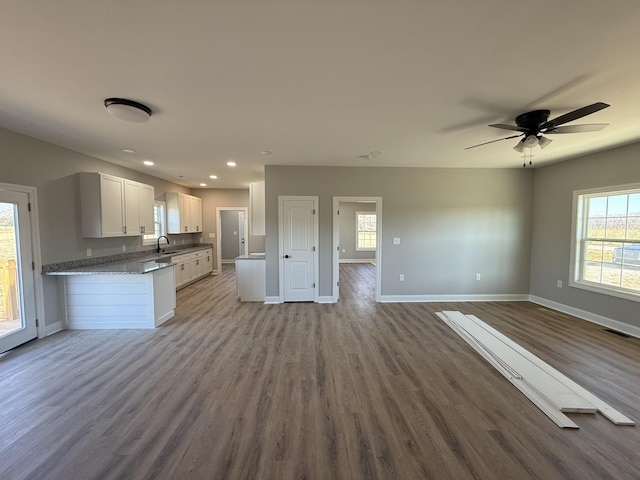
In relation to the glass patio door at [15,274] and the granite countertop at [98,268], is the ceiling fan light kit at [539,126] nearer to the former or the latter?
Result: the granite countertop at [98,268]

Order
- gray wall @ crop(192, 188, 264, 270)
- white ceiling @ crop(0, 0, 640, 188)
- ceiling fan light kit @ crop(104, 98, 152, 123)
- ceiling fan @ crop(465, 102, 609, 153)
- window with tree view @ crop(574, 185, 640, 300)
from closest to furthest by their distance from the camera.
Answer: white ceiling @ crop(0, 0, 640, 188) → ceiling fan light kit @ crop(104, 98, 152, 123) → ceiling fan @ crop(465, 102, 609, 153) → window with tree view @ crop(574, 185, 640, 300) → gray wall @ crop(192, 188, 264, 270)

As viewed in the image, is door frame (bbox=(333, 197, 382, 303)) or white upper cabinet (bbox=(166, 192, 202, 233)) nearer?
door frame (bbox=(333, 197, 382, 303))

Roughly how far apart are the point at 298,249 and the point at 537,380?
373 cm

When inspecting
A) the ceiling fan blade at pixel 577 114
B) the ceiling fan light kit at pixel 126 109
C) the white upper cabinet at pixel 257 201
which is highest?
the ceiling fan light kit at pixel 126 109

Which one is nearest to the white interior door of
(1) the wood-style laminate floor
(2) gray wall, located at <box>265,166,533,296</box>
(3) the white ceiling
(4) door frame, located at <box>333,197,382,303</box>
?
(2) gray wall, located at <box>265,166,533,296</box>

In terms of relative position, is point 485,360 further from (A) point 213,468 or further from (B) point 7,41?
(B) point 7,41

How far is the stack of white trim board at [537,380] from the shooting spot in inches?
82.0

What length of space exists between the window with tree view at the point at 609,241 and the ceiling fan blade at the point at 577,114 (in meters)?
2.43

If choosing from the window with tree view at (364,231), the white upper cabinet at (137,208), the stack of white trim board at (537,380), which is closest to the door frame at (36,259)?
the white upper cabinet at (137,208)

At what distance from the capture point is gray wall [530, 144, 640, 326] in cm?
367

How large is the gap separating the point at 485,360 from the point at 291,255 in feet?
11.0

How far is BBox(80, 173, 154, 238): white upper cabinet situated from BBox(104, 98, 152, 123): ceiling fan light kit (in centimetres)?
223

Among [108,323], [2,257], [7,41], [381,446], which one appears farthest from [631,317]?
[2,257]

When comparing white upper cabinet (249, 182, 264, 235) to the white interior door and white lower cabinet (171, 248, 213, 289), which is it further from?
white lower cabinet (171, 248, 213, 289)
